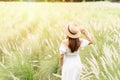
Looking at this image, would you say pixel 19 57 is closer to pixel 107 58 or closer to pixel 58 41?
pixel 58 41

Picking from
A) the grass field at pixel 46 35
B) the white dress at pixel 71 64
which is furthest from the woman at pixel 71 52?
the grass field at pixel 46 35

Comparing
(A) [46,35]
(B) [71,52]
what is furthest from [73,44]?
(A) [46,35]

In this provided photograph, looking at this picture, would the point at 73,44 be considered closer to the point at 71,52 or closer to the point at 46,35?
the point at 71,52

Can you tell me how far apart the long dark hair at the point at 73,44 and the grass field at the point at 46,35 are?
0.97 feet

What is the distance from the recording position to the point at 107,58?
10.6 ft

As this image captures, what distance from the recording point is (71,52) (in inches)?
118

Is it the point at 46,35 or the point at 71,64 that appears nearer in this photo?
the point at 71,64

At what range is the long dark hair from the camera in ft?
9.71

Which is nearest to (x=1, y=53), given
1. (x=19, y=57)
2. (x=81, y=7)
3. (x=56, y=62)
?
(x=19, y=57)

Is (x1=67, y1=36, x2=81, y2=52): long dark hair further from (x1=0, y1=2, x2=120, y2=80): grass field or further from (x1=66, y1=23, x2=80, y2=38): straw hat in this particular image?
(x1=0, y1=2, x2=120, y2=80): grass field

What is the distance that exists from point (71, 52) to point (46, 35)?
50 cm

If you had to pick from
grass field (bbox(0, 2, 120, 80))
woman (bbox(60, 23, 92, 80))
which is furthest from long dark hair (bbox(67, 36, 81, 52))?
grass field (bbox(0, 2, 120, 80))

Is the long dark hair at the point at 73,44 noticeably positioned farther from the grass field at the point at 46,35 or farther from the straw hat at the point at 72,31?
the grass field at the point at 46,35

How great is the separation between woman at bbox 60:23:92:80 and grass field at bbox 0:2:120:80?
0.22 meters
